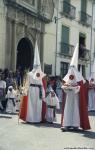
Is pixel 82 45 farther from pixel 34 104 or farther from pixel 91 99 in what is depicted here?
pixel 34 104

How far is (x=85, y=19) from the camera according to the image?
3225 cm

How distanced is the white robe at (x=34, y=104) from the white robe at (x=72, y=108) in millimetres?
1680

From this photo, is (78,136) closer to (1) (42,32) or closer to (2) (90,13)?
(1) (42,32)

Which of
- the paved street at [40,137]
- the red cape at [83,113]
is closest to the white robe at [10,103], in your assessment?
the paved street at [40,137]

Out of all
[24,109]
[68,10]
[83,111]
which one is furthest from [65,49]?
[83,111]

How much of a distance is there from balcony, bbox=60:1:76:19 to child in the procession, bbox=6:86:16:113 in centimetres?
1214

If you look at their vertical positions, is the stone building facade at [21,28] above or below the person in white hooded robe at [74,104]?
above

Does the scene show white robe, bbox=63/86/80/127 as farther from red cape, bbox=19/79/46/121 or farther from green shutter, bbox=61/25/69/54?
green shutter, bbox=61/25/69/54

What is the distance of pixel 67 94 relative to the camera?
12820mm

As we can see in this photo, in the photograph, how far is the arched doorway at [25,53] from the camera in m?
25.7

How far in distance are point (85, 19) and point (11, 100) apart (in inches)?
639

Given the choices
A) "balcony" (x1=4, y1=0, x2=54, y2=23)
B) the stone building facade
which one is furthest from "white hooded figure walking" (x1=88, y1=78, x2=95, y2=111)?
"balcony" (x1=4, y1=0, x2=54, y2=23)

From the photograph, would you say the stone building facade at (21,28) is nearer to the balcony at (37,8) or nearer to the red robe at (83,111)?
the balcony at (37,8)

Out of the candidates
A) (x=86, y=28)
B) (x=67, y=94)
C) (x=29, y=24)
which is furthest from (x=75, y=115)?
(x=86, y=28)
